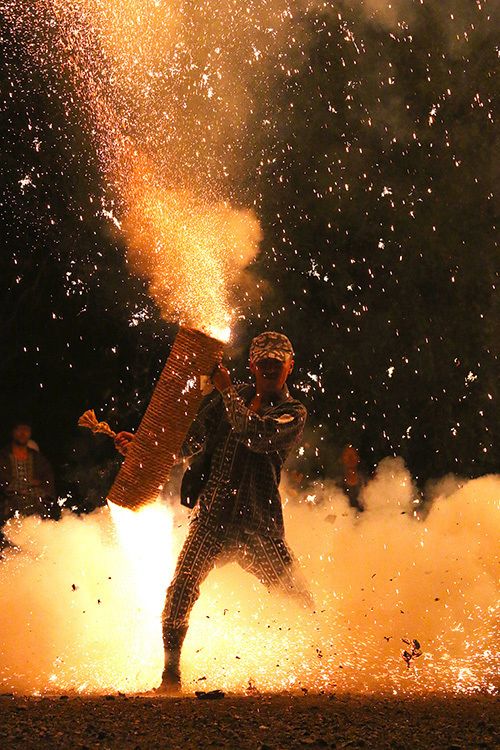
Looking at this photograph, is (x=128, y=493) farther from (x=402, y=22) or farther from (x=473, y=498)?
(x=402, y=22)

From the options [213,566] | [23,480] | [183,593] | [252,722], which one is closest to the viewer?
[252,722]

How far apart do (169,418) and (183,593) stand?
2.74 ft

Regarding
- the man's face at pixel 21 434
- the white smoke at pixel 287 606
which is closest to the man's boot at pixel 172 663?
the white smoke at pixel 287 606

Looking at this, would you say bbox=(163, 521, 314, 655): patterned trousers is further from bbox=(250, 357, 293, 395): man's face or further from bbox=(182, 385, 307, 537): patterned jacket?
bbox=(250, 357, 293, 395): man's face

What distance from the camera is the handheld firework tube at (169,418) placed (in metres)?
3.76

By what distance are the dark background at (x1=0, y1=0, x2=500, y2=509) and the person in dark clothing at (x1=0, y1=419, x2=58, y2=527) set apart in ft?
1.22

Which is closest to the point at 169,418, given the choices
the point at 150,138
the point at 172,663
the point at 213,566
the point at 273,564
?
the point at 213,566

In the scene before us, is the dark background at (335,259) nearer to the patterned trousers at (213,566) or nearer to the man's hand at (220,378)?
the man's hand at (220,378)

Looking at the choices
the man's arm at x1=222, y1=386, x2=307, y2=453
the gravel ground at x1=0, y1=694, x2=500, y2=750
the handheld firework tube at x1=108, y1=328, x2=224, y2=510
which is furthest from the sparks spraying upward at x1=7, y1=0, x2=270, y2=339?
the gravel ground at x1=0, y1=694, x2=500, y2=750

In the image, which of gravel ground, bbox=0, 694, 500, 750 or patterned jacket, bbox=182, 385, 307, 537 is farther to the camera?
patterned jacket, bbox=182, 385, 307, 537

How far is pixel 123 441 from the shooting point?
13.0ft

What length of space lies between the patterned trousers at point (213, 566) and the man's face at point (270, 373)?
2.36 feet

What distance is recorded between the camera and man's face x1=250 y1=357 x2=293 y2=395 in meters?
3.78

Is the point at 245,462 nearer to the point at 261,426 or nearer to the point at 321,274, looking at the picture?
the point at 261,426
